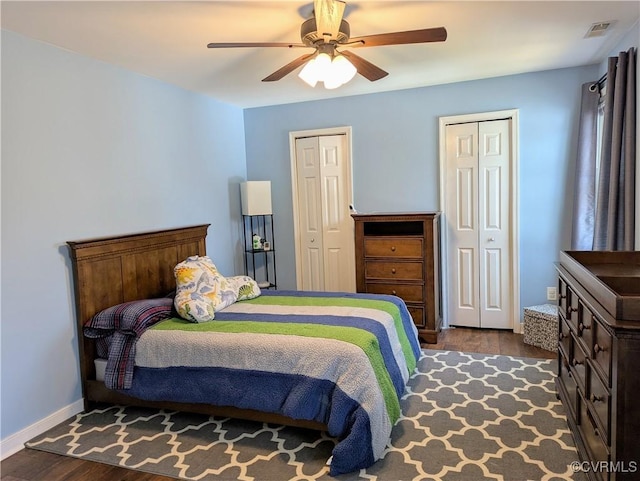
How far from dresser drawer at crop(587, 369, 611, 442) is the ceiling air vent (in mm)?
2233

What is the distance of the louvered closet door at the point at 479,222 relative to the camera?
411 centimetres

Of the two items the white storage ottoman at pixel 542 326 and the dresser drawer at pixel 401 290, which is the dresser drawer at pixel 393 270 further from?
the white storage ottoman at pixel 542 326

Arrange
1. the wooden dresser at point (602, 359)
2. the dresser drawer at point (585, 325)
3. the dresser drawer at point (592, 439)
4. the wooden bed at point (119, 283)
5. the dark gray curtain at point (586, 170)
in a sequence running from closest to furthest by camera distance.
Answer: the wooden dresser at point (602, 359) < the dresser drawer at point (592, 439) < the dresser drawer at point (585, 325) < the wooden bed at point (119, 283) < the dark gray curtain at point (586, 170)

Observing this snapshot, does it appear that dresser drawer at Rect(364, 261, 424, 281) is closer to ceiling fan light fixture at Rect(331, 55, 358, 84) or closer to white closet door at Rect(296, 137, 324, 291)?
white closet door at Rect(296, 137, 324, 291)

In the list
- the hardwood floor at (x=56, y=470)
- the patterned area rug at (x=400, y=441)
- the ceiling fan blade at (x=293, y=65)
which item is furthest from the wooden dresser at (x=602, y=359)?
the hardwood floor at (x=56, y=470)

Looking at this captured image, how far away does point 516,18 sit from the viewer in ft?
8.73

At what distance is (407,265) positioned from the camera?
13.0 ft

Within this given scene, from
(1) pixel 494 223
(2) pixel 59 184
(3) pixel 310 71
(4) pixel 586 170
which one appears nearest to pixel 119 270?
(2) pixel 59 184

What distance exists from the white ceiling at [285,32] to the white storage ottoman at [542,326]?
81.3 inches

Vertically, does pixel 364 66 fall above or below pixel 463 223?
above

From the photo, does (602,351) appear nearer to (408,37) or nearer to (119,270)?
(408,37)

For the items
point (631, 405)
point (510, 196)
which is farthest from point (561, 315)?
point (510, 196)

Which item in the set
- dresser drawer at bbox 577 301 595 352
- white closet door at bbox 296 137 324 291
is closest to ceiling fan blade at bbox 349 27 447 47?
dresser drawer at bbox 577 301 595 352

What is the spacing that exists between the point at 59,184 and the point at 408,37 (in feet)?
7.42
